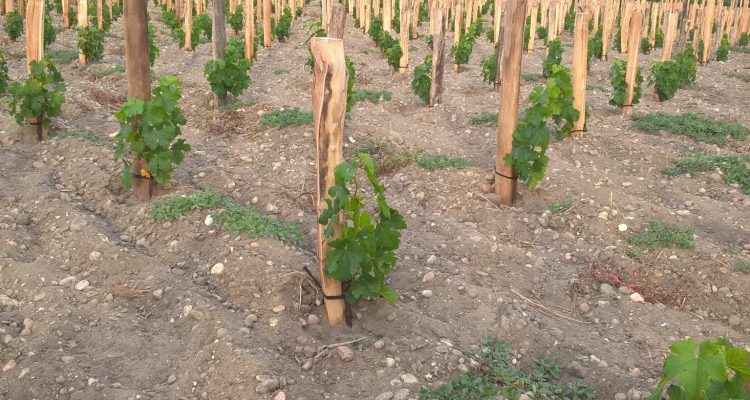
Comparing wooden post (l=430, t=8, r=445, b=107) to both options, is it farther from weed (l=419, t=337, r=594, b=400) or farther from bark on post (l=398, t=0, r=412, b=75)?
weed (l=419, t=337, r=594, b=400)

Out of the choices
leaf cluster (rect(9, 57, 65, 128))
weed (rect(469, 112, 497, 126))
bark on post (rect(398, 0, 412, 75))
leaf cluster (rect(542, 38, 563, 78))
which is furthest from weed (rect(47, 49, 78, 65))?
leaf cluster (rect(542, 38, 563, 78))

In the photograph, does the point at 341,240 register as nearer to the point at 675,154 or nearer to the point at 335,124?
the point at 335,124

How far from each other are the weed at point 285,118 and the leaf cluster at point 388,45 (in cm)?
555

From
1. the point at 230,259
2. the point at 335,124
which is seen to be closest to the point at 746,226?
the point at 335,124

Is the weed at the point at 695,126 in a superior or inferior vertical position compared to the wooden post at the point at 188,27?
inferior

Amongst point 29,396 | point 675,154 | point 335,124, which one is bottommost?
point 29,396

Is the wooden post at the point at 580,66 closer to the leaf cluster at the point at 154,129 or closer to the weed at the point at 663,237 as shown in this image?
the weed at the point at 663,237

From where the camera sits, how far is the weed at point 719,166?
6906 mm

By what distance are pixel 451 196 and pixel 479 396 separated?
3.11 meters

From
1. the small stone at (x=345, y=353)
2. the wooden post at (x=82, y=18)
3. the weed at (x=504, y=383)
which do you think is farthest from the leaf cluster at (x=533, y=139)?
the wooden post at (x=82, y=18)

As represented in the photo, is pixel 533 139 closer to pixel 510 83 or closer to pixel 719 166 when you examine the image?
pixel 510 83

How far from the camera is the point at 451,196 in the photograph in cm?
620

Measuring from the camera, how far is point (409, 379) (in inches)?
134

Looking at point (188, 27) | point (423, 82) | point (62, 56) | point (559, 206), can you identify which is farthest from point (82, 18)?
point (559, 206)
